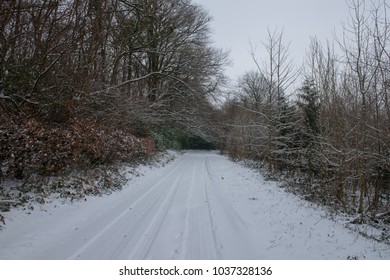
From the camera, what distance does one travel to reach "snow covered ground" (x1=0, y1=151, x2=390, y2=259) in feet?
13.7

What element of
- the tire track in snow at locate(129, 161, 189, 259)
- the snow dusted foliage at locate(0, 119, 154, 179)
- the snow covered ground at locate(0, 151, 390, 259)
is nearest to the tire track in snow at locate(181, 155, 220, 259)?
the snow covered ground at locate(0, 151, 390, 259)

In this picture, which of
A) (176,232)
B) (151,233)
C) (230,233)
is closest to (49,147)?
(151,233)

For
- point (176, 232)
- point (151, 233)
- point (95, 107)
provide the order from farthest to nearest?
point (95, 107)
point (176, 232)
point (151, 233)

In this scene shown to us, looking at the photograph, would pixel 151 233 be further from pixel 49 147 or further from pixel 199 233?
pixel 49 147

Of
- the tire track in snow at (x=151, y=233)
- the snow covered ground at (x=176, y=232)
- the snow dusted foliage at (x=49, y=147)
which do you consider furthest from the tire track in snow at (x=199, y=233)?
the snow dusted foliage at (x=49, y=147)

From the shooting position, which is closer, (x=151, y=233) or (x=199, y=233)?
(x=151, y=233)

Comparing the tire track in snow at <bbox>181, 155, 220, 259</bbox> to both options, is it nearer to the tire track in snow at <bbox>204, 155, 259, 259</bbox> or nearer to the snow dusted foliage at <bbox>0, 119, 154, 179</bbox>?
the tire track in snow at <bbox>204, 155, 259, 259</bbox>

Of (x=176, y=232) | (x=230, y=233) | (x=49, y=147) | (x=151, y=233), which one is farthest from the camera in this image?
(x=49, y=147)

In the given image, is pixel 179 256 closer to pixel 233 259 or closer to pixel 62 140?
pixel 233 259

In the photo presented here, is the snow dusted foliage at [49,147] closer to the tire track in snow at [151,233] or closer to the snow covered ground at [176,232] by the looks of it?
the snow covered ground at [176,232]

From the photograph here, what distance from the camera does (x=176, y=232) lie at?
5090mm

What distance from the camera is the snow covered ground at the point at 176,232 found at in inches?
165

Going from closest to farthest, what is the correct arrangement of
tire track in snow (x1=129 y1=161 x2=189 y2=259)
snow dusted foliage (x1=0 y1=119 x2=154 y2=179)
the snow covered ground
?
tire track in snow (x1=129 y1=161 x2=189 y2=259) < the snow covered ground < snow dusted foliage (x1=0 y1=119 x2=154 y2=179)
